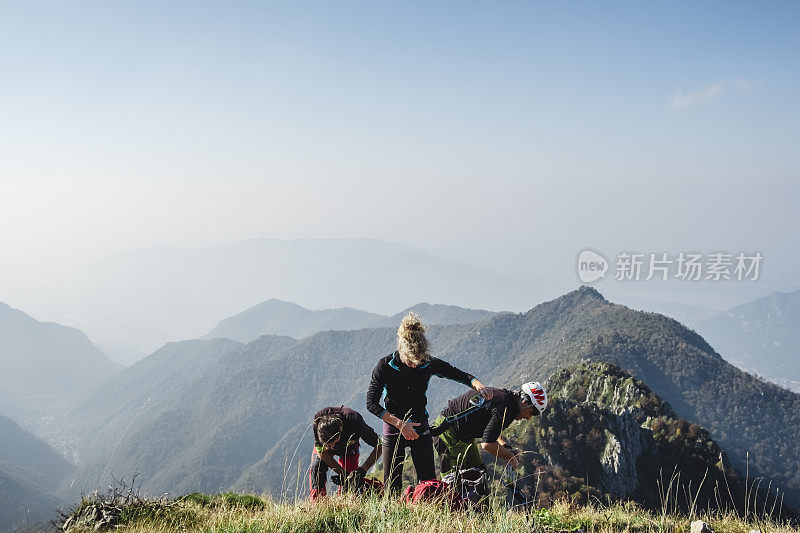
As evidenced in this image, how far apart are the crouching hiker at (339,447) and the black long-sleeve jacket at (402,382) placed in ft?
1.51

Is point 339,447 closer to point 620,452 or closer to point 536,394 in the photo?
point 536,394

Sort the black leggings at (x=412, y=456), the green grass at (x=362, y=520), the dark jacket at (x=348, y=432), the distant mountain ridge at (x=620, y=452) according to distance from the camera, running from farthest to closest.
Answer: the distant mountain ridge at (x=620, y=452) → the dark jacket at (x=348, y=432) → the black leggings at (x=412, y=456) → the green grass at (x=362, y=520)

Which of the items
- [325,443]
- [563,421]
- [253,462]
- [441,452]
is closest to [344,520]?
[325,443]

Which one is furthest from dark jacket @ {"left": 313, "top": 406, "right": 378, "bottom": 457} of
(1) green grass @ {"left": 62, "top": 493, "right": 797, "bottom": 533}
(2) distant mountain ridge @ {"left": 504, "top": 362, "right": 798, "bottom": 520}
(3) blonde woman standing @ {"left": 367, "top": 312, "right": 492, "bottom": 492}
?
(2) distant mountain ridge @ {"left": 504, "top": 362, "right": 798, "bottom": 520}

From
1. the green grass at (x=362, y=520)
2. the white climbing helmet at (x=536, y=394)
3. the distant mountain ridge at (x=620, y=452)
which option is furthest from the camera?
the distant mountain ridge at (x=620, y=452)

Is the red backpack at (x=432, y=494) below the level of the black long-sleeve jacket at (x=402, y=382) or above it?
below

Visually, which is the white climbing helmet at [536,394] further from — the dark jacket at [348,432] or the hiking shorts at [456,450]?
the dark jacket at [348,432]

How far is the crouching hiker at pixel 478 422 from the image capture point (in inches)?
242

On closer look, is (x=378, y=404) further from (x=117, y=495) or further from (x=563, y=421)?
(x=563, y=421)

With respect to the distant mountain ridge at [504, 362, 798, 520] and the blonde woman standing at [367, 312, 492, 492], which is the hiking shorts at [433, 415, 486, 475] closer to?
the blonde woman standing at [367, 312, 492, 492]

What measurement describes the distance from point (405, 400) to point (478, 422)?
1039 millimetres

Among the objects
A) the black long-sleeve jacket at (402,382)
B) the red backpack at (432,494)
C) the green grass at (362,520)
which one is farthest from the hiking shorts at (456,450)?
the green grass at (362,520)

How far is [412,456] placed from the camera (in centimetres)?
634

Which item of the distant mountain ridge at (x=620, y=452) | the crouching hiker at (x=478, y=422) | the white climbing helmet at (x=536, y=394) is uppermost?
the white climbing helmet at (x=536, y=394)
